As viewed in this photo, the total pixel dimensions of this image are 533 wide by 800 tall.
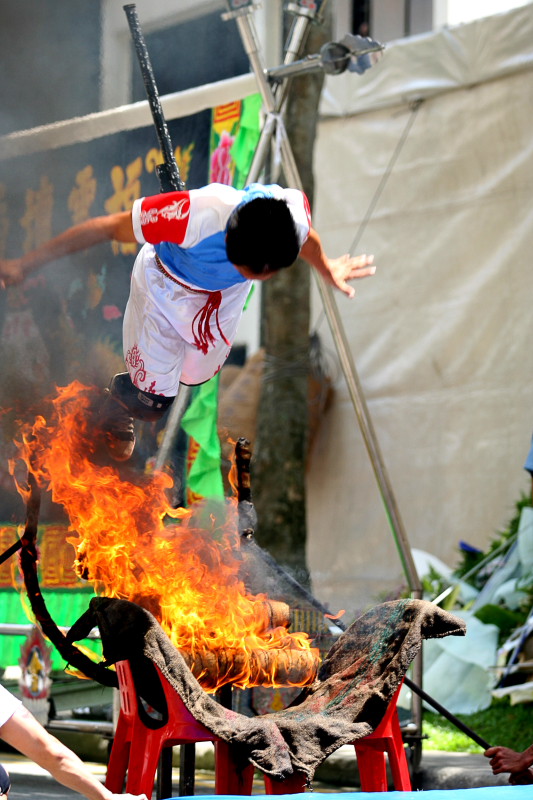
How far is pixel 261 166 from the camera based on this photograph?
543cm

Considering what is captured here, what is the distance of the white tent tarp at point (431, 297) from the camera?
29.6 ft

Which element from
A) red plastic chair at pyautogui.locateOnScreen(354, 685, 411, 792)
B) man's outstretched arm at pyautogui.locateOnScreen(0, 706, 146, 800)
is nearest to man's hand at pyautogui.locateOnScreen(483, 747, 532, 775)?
red plastic chair at pyautogui.locateOnScreen(354, 685, 411, 792)

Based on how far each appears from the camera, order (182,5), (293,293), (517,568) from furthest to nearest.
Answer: (293,293) → (517,568) → (182,5)

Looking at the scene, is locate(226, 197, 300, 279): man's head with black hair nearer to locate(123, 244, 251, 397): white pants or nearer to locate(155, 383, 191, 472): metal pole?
locate(123, 244, 251, 397): white pants

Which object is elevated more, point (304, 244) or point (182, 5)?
point (182, 5)

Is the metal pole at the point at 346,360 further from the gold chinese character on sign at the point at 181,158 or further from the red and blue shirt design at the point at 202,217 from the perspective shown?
the red and blue shirt design at the point at 202,217

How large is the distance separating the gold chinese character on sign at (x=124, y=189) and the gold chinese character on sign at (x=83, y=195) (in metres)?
0.10

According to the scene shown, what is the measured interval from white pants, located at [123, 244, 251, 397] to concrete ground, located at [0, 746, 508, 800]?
6.67ft

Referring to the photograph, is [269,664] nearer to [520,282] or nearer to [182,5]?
[182,5]

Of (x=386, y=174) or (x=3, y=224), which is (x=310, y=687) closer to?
(x=3, y=224)

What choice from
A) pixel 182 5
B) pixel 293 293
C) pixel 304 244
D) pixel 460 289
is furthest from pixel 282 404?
pixel 304 244

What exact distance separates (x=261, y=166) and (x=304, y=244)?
52.2 inches

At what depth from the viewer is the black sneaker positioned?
4.63 m

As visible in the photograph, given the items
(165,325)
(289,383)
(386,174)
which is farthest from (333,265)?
(386,174)
